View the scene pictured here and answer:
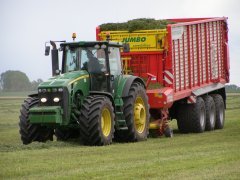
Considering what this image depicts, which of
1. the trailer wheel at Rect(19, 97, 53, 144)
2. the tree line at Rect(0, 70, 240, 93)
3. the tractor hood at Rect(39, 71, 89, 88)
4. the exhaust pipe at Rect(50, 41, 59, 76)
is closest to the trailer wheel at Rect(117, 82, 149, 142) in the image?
the tractor hood at Rect(39, 71, 89, 88)

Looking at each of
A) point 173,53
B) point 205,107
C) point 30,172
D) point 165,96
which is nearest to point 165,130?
Result: point 165,96

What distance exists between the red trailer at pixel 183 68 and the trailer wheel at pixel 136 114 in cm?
105

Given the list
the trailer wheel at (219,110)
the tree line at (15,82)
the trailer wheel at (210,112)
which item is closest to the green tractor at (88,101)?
the trailer wheel at (210,112)

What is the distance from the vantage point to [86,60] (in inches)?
650

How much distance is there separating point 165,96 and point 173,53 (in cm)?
149

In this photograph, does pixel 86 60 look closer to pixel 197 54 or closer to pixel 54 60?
pixel 54 60

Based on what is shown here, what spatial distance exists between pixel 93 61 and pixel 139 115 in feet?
6.23

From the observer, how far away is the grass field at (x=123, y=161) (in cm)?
1041

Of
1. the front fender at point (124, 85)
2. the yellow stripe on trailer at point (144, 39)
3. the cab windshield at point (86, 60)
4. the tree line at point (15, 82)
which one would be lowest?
the tree line at point (15, 82)

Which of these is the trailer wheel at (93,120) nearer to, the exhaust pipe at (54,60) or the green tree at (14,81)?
the exhaust pipe at (54,60)

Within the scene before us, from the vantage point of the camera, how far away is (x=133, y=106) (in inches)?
664

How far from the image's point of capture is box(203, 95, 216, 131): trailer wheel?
22.4 metres

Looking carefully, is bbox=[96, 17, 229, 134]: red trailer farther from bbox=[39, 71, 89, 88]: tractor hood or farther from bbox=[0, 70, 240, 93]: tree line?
bbox=[0, 70, 240, 93]: tree line

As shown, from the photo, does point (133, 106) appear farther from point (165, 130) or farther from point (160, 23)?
point (160, 23)
